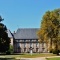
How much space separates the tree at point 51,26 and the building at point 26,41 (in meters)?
69.8

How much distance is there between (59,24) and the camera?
7819cm

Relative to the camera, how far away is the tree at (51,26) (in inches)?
3040

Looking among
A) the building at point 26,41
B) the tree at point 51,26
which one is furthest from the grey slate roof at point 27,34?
the tree at point 51,26

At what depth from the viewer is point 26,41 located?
15250cm

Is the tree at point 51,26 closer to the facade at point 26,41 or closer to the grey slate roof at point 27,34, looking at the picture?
the facade at point 26,41

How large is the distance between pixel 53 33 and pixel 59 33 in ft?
5.98

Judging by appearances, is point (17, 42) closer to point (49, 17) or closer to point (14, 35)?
point (14, 35)

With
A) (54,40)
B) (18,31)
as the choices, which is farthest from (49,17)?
(18,31)

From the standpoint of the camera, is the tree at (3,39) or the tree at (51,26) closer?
the tree at (3,39)

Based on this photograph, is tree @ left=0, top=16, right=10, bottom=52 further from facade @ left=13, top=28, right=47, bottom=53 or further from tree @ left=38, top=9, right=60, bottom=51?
facade @ left=13, top=28, right=47, bottom=53

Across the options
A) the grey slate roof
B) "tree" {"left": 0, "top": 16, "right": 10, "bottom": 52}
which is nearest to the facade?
the grey slate roof

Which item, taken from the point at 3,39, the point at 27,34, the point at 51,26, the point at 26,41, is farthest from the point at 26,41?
the point at 51,26

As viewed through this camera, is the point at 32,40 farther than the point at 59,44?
Yes

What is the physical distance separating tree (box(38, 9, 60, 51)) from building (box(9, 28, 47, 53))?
69.8 meters
